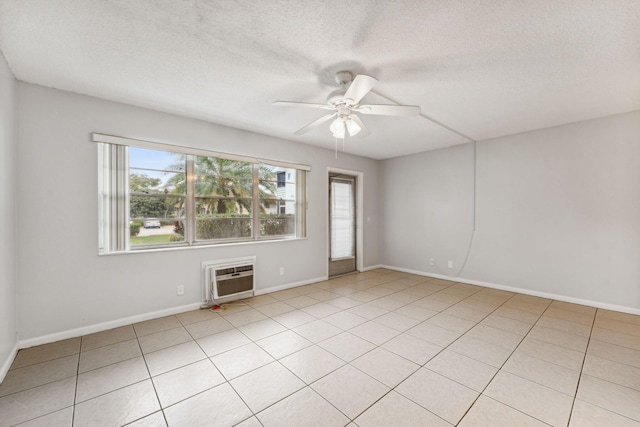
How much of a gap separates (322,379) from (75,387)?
5.99 feet

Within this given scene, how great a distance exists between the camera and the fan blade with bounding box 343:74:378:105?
1.94 metres

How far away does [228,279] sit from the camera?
11.9ft

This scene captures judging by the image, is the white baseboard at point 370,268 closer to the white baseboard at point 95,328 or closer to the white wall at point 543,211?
the white wall at point 543,211

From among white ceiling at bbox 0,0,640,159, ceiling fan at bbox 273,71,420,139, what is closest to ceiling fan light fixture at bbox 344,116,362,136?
ceiling fan at bbox 273,71,420,139

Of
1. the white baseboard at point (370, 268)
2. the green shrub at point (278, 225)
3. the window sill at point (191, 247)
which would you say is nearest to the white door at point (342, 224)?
the white baseboard at point (370, 268)

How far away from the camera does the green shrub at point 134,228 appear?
122 inches

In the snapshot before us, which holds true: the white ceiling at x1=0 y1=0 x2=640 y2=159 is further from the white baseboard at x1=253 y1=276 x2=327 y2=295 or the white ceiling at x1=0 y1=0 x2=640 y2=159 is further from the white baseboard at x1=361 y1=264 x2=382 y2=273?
the white baseboard at x1=361 y1=264 x2=382 y2=273

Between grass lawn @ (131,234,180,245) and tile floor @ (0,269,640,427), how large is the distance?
3.13ft

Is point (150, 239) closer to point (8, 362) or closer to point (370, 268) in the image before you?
point (8, 362)

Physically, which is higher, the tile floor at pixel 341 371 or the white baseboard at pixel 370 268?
the white baseboard at pixel 370 268

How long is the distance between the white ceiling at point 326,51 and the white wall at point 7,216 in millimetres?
308

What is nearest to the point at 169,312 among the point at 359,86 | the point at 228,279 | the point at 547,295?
the point at 228,279

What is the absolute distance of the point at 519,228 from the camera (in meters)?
4.15

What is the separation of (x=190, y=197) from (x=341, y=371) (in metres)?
2.81
